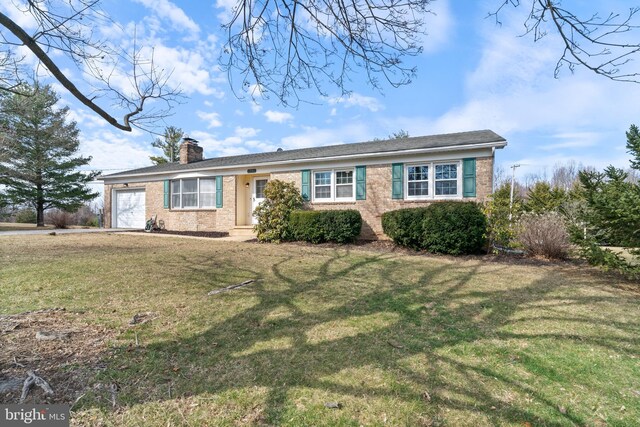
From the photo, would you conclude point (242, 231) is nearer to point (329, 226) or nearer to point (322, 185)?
point (322, 185)

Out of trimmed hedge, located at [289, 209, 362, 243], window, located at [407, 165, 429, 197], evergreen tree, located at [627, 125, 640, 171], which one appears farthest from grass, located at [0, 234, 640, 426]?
window, located at [407, 165, 429, 197]

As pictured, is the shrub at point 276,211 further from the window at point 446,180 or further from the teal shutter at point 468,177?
the teal shutter at point 468,177

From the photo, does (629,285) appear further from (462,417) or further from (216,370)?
(216,370)

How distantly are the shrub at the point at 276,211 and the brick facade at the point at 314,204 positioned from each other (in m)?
0.86

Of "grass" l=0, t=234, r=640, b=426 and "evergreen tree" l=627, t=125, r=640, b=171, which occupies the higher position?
"evergreen tree" l=627, t=125, r=640, b=171

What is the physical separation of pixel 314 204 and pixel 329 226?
88.2 inches

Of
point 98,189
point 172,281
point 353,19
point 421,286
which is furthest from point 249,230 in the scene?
point 98,189

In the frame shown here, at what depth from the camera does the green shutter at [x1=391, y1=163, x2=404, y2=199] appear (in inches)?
435

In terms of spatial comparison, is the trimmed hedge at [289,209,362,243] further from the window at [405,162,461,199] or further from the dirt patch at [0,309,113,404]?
the dirt patch at [0,309,113,404]

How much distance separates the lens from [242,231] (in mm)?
13664

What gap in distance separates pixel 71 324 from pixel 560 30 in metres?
6.07

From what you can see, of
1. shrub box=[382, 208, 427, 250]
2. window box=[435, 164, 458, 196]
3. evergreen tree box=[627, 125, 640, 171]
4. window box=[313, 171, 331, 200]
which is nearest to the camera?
evergreen tree box=[627, 125, 640, 171]

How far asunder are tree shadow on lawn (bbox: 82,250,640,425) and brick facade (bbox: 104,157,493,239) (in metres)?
5.77

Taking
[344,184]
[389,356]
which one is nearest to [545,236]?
[344,184]
